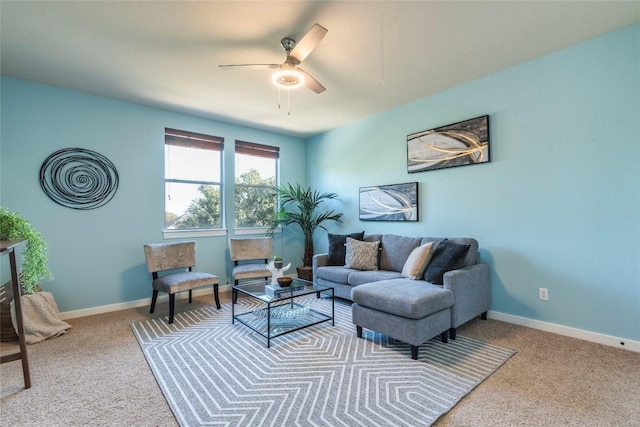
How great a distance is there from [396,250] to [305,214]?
1.85m

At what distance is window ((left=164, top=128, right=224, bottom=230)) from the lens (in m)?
4.18

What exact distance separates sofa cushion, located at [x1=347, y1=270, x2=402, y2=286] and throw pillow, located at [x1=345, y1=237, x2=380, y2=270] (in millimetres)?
168

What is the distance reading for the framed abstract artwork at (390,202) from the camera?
3.90 metres

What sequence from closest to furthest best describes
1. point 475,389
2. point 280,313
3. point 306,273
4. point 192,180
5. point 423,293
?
point 475,389
point 423,293
point 280,313
point 192,180
point 306,273

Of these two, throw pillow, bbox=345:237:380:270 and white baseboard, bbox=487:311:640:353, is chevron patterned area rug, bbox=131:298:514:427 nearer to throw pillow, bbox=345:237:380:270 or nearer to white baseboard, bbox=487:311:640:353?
white baseboard, bbox=487:311:640:353

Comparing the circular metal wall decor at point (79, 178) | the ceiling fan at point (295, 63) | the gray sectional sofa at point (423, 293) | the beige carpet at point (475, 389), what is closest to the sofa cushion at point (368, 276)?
the gray sectional sofa at point (423, 293)

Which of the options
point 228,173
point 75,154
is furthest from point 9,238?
point 228,173

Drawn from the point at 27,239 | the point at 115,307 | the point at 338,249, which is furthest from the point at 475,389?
the point at 115,307

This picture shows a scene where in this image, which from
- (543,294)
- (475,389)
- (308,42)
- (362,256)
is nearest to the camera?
(475,389)

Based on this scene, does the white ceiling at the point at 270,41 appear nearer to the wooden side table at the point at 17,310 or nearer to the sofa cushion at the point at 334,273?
the wooden side table at the point at 17,310

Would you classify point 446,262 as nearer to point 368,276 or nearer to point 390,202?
point 368,276

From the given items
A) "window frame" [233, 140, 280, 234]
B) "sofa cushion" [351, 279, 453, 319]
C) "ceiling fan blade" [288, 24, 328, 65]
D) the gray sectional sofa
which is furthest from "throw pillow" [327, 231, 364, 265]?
"ceiling fan blade" [288, 24, 328, 65]

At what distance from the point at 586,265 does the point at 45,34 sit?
5.00 metres

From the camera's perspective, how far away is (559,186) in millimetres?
2750
